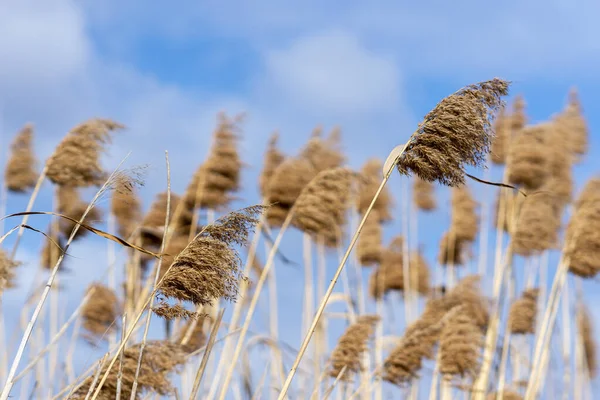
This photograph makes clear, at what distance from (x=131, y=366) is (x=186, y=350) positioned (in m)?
1.13

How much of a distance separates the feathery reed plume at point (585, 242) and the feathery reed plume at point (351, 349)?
3.05 m

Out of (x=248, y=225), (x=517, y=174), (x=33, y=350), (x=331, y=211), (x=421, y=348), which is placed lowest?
(x=33, y=350)

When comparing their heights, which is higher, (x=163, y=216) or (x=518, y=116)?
(x=518, y=116)

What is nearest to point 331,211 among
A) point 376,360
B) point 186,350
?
point 186,350

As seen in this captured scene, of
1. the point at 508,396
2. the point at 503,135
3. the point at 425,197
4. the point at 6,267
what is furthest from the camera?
the point at 425,197

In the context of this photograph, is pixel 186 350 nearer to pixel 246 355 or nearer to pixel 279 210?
pixel 246 355

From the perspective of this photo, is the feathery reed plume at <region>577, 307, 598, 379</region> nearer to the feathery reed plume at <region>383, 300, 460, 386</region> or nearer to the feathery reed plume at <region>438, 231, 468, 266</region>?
the feathery reed plume at <region>438, 231, 468, 266</region>

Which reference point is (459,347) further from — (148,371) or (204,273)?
(204,273)

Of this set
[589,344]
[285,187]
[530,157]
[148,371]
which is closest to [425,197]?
[530,157]

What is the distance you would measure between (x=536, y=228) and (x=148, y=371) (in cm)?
522

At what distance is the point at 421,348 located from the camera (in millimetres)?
5371

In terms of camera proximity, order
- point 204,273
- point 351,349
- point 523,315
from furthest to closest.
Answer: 1. point 523,315
2. point 351,349
3. point 204,273

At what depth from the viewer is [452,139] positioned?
2947 millimetres

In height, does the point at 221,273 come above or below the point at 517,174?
below
